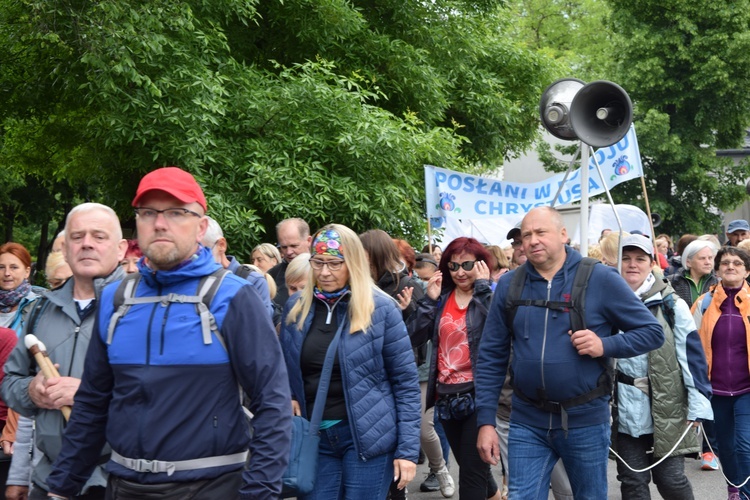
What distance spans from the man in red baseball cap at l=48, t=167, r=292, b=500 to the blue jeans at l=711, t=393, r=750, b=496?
475 centimetres

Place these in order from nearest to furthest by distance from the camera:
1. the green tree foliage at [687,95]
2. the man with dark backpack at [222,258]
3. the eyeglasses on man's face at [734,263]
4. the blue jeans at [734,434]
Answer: the man with dark backpack at [222,258]
the blue jeans at [734,434]
the eyeglasses on man's face at [734,263]
the green tree foliage at [687,95]

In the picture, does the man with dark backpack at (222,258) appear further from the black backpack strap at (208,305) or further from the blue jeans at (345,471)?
the black backpack strap at (208,305)

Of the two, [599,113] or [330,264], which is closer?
[330,264]

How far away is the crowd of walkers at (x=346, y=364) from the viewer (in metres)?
3.36

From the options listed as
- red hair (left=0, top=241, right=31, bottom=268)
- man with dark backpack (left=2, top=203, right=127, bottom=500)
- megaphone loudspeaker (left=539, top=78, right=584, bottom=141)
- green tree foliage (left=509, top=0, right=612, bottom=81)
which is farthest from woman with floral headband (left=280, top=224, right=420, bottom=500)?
green tree foliage (left=509, top=0, right=612, bottom=81)

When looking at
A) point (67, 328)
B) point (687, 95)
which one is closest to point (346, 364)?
point (67, 328)

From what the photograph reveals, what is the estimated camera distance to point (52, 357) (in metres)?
4.24

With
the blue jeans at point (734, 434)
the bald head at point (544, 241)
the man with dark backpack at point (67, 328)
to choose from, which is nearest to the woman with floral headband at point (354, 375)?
the bald head at point (544, 241)

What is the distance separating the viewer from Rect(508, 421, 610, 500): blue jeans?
5000 millimetres

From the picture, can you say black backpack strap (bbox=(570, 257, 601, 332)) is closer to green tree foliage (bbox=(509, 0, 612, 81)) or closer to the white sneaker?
the white sneaker

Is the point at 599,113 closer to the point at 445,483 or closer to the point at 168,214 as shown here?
the point at 445,483

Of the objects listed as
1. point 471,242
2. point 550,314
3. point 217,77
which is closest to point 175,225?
point 550,314

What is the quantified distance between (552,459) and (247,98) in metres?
9.49

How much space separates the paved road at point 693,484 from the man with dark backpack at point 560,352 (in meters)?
3.18
